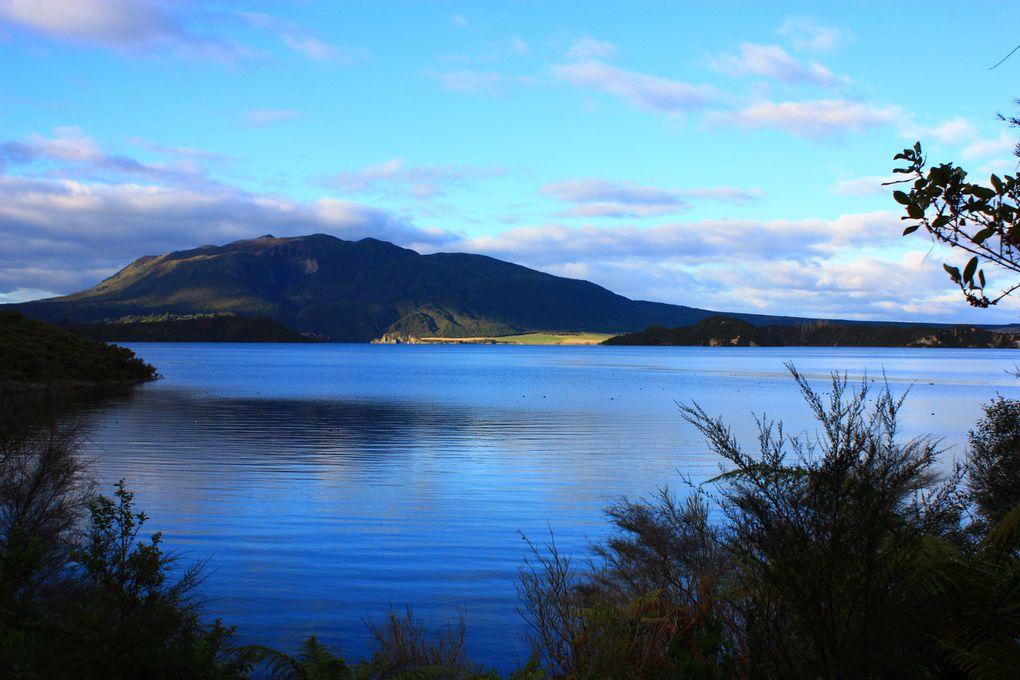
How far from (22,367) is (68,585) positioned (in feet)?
179

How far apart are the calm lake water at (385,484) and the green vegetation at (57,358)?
7.74 meters

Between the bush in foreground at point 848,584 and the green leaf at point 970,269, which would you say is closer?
the green leaf at point 970,269

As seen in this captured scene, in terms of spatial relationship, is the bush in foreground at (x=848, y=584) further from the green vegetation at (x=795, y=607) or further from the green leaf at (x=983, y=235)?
the green leaf at (x=983, y=235)

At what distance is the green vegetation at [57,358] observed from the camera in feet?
185

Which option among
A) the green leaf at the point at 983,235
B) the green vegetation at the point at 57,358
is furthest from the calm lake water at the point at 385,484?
the green vegetation at the point at 57,358

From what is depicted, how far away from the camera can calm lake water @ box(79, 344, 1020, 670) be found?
520 inches

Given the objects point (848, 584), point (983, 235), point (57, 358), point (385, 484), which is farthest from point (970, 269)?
point (57, 358)

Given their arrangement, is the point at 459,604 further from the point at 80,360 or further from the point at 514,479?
the point at 80,360

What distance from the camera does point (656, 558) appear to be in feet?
35.7

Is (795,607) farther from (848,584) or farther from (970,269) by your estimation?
(970,269)

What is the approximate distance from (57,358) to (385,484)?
156 ft

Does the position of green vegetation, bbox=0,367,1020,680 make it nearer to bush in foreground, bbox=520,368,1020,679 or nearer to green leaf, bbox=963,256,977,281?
bush in foreground, bbox=520,368,1020,679

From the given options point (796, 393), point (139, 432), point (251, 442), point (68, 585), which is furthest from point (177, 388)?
point (68, 585)

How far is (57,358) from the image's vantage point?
204 feet
